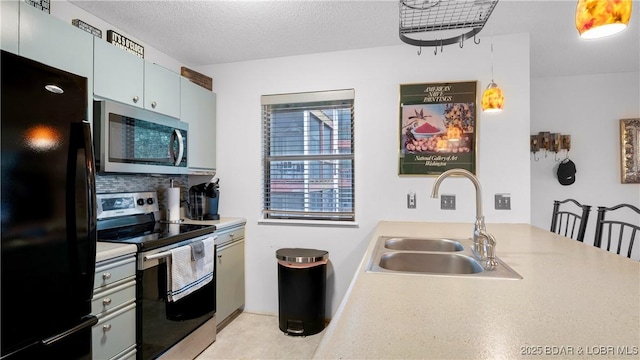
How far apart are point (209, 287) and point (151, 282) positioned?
0.58 metres

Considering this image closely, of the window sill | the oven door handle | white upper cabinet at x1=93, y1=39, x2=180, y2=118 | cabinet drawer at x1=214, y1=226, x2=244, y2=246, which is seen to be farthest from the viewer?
the window sill

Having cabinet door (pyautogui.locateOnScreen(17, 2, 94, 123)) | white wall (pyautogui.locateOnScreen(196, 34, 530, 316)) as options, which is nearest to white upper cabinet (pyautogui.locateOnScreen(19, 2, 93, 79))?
cabinet door (pyautogui.locateOnScreen(17, 2, 94, 123))

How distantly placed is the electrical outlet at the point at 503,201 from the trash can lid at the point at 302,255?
1.40m

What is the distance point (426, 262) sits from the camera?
1.53m

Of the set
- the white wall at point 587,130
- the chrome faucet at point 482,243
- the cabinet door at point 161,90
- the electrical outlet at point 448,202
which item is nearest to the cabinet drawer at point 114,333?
the cabinet door at point 161,90

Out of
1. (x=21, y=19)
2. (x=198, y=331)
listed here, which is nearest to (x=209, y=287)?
(x=198, y=331)

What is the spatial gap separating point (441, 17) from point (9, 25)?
7.17 feet

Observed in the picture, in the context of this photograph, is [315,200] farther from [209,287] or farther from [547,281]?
[547,281]

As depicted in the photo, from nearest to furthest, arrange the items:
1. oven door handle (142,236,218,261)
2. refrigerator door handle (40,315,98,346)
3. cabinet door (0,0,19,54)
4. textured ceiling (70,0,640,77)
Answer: refrigerator door handle (40,315,98,346), cabinet door (0,0,19,54), oven door handle (142,236,218,261), textured ceiling (70,0,640,77)

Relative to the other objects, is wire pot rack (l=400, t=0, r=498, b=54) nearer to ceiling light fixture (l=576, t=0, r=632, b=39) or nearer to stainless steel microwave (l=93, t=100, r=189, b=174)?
ceiling light fixture (l=576, t=0, r=632, b=39)

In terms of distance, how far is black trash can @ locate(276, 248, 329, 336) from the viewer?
98.5 inches

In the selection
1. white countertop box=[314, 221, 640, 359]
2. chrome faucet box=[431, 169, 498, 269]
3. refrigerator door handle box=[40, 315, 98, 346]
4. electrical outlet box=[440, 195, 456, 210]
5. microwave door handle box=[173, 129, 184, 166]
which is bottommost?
refrigerator door handle box=[40, 315, 98, 346]

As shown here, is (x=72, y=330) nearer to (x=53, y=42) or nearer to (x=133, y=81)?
(x=53, y=42)

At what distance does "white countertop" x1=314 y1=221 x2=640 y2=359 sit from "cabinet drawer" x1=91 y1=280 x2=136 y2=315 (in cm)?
128
